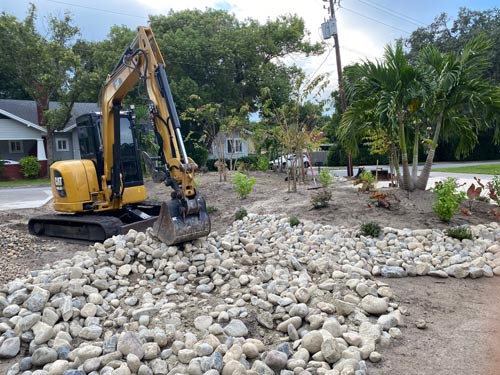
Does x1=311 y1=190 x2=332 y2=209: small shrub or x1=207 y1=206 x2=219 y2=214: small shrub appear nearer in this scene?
x1=311 y1=190 x2=332 y2=209: small shrub

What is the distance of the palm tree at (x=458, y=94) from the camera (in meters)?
8.48

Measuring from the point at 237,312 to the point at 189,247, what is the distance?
159 centimetres

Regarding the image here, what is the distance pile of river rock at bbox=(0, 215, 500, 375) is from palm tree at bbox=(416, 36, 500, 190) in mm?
3553

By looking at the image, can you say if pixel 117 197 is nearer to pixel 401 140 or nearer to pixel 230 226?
pixel 230 226

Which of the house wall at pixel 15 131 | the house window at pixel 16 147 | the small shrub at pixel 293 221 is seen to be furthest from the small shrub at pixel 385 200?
the house window at pixel 16 147

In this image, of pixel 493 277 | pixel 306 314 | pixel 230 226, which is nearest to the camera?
pixel 306 314

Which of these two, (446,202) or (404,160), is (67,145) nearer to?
(404,160)

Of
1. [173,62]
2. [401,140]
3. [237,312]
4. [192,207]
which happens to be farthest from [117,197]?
[173,62]

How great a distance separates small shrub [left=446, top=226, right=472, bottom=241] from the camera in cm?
643

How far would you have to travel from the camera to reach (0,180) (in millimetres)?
23719

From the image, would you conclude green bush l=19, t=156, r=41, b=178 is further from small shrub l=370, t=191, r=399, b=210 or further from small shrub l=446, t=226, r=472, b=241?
small shrub l=446, t=226, r=472, b=241

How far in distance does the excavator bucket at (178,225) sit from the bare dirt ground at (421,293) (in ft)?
6.40

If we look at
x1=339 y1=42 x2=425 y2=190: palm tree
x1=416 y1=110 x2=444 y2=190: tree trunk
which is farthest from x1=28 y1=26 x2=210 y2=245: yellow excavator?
x1=416 y1=110 x2=444 y2=190: tree trunk

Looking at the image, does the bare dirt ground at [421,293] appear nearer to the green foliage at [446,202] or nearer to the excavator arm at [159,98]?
the green foliage at [446,202]
